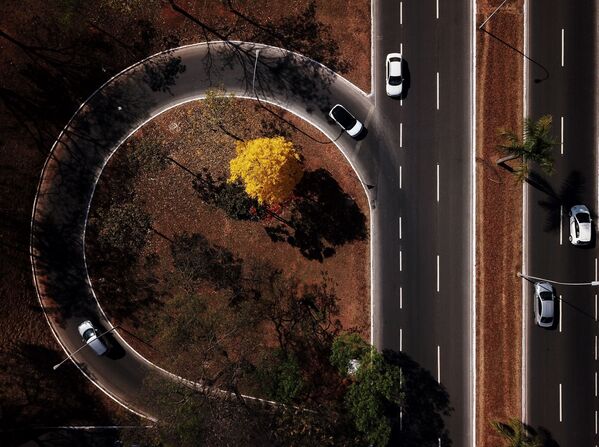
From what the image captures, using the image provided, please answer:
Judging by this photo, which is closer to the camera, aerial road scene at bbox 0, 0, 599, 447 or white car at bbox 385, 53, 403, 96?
white car at bbox 385, 53, 403, 96

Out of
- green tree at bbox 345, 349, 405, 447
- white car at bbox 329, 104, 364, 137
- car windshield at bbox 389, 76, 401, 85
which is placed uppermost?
car windshield at bbox 389, 76, 401, 85

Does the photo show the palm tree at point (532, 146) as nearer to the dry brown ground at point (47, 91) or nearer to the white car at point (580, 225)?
the white car at point (580, 225)

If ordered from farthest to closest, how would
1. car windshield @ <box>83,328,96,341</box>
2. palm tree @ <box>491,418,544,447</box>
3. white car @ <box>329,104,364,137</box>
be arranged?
white car @ <box>329,104,364,137</box> < car windshield @ <box>83,328,96,341</box> < palm tree @ <box>491,418,544,447</box>

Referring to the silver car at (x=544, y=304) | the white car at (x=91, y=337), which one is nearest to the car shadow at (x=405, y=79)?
the silver car at (x=544, y=304)

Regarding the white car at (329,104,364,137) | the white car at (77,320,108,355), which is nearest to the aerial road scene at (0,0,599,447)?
the white car at (329,104,364,137)

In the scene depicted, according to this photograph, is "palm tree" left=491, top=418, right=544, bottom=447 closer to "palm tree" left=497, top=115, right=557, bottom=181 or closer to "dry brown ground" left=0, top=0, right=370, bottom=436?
"palm tree" left=497, top=115, right=557, bottom=181

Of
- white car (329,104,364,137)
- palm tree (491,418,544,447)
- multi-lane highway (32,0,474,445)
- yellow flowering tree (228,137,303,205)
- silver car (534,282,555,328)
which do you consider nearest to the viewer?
yellow flowering tree (228,137,303,205)

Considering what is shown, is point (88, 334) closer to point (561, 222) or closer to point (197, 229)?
point (197, 229)

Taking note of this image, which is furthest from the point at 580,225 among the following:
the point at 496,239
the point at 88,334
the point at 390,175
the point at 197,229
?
the point at 88,334

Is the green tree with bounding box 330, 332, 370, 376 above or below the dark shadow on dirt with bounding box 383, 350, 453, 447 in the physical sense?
above
